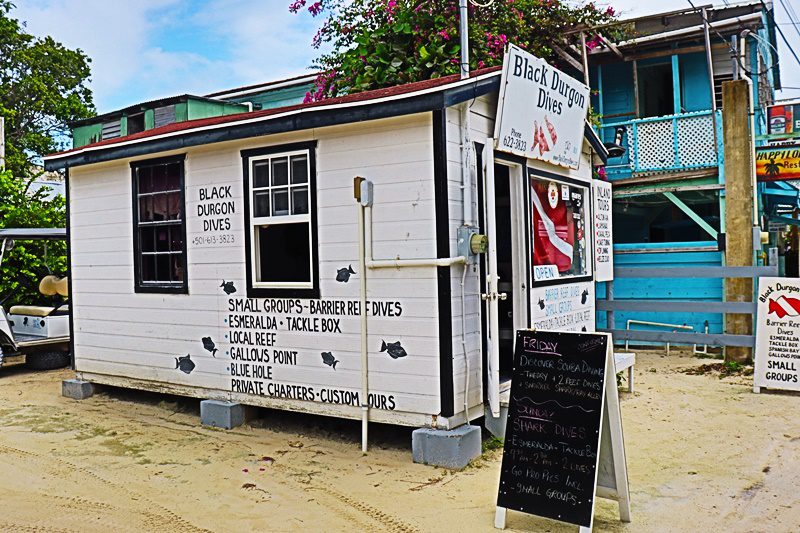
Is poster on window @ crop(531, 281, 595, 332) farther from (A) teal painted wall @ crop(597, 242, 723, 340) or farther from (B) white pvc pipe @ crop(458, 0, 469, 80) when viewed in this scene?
(A) teal painted wall @ crop(597, 242, 723, 340)

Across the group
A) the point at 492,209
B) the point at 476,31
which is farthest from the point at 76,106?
the point at 492,209

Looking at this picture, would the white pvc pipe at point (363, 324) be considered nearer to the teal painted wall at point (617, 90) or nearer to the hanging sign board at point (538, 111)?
the hanging sign board at point (538, 111)

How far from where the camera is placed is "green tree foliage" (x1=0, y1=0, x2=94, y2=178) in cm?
2539

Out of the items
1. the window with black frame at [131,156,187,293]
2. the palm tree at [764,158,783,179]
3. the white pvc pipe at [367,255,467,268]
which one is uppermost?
the palm tree at [764,158,783,179]

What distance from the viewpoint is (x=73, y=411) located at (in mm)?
8250

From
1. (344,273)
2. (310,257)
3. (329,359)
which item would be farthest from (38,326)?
(344,273)

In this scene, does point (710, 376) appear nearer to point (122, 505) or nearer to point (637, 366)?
point (637, 366)

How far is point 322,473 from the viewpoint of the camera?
232 inches

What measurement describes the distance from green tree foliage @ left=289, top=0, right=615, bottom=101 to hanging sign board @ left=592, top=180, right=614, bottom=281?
13.4 feet

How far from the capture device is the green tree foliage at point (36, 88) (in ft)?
83.3

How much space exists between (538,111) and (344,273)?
228cm

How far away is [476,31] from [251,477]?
8.86m

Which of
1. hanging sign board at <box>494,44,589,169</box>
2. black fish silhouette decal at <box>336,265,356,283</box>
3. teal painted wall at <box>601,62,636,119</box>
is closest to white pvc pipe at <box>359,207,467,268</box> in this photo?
black fish silhouette decal at <box>336,265,356,283</box>

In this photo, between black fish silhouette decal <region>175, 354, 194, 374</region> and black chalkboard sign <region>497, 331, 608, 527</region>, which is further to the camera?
black fish silhouette decal <region>175, 354, 194, 374</region>
